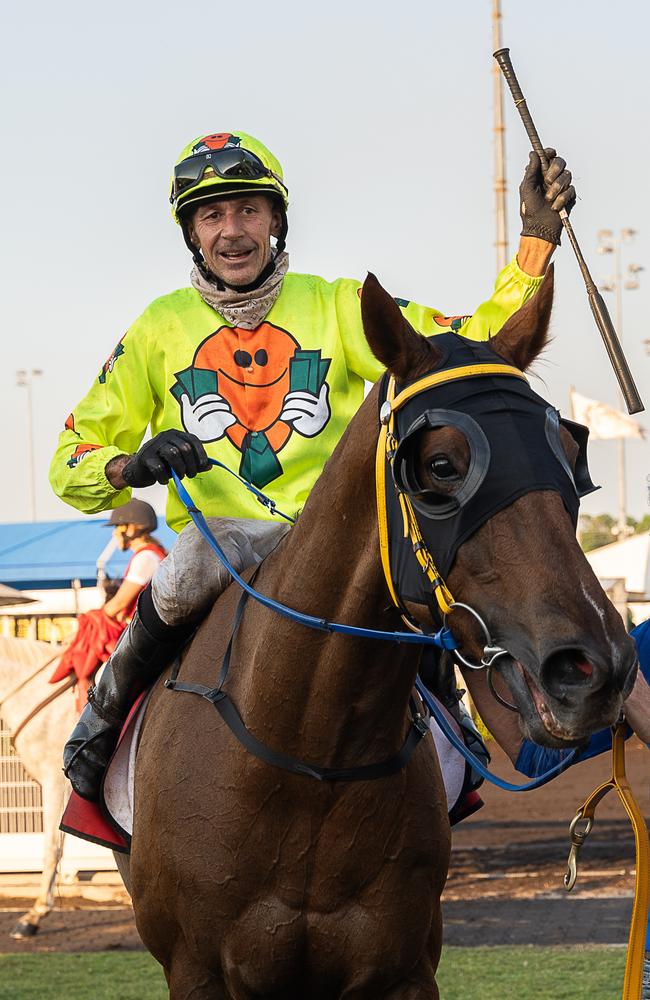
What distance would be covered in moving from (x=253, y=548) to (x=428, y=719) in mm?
654

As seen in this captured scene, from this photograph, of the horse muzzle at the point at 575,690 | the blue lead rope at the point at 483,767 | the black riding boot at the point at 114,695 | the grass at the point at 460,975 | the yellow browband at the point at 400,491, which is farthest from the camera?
the grass at the point at 460,975

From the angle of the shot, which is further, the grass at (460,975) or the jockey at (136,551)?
the jockey at (136,551)

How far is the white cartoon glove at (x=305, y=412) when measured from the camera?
13.0 ft

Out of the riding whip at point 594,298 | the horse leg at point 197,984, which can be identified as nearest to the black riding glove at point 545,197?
the riding whip at point 594,298

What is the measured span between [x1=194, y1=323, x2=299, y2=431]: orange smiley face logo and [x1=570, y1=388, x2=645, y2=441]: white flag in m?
19.2

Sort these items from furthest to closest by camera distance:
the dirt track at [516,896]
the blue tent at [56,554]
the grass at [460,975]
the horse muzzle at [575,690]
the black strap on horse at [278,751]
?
1. the blue tent at [56,554]
2. the dirt track at [516,896]
3. the grass at [460,975]
4. the black strap on horse at [278,751]
5. the horse muzzle at [575,690]

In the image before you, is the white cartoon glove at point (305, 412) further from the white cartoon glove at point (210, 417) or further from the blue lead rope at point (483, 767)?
the blue lead rope at point (483, 767)

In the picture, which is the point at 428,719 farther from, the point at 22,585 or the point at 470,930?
the point at 22,585

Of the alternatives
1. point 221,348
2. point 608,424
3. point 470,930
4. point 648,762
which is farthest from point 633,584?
point 221,348

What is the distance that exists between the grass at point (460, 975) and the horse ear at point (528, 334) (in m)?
4.61

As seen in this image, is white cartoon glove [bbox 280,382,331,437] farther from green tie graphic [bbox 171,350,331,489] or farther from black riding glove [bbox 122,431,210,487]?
black riding glove [bbox 122,431,210,487]

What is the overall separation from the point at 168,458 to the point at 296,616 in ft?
1.79

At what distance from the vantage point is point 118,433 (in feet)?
13.3

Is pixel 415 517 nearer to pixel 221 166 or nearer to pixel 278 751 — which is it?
pixel 278 751
